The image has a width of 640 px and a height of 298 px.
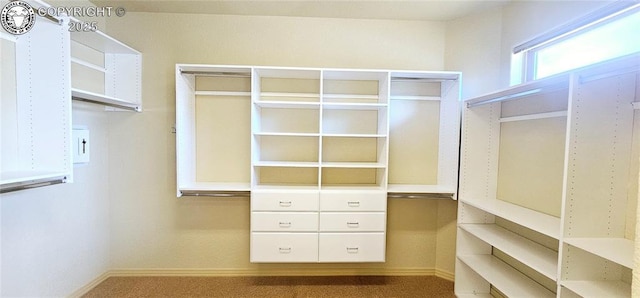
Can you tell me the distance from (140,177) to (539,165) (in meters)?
3.25

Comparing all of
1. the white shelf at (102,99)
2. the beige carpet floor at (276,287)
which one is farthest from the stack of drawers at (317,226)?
the white shelf at (102,99)

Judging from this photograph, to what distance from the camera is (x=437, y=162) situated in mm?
2625

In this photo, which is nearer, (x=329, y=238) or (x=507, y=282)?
(x=507, y=282)

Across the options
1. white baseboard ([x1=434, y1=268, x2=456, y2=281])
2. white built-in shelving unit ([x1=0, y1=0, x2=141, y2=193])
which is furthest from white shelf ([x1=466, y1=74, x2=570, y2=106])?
white built-in shelving unit ([x1=0, y1=0, x2=141, y2=193])

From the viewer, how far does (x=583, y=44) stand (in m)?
1.67

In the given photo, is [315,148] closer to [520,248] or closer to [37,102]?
[520,248]

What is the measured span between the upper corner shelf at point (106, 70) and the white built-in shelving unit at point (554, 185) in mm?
2832

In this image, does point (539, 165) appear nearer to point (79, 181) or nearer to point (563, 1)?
point (563, 1)

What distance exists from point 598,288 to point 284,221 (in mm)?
1854

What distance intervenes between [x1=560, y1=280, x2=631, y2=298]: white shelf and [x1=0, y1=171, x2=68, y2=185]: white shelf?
276 cm

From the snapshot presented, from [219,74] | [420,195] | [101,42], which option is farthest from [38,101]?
[420,195]

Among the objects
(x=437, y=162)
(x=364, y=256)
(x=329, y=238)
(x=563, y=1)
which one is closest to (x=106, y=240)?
(x=329, y=238)

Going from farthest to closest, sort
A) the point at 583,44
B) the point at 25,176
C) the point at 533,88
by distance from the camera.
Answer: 1. the point at 583,44
2. the point at 533,88
3. the point at 25,176

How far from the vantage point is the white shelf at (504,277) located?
173 centimetres
